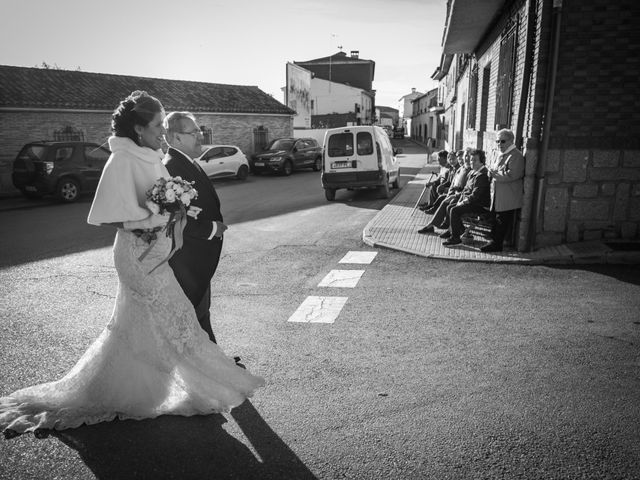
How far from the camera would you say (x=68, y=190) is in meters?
15.1

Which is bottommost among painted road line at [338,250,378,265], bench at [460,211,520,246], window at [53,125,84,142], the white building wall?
painted road line at [338,250,378,265]

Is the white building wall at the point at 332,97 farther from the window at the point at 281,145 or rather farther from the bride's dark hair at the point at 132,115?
the bride's dark hair at the point at 132,115

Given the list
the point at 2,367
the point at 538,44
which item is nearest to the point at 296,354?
the point at 2,367

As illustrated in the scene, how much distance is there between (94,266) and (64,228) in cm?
389

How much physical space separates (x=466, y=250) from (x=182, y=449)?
585cm

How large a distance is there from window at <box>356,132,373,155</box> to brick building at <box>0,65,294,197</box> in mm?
12028

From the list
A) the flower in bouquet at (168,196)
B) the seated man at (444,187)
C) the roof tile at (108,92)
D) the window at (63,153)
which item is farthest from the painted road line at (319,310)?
the roof tile at (108,92)

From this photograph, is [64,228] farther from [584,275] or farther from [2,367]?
[584,275]

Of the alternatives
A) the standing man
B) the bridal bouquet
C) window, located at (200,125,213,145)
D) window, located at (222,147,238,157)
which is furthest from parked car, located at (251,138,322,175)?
the bridal bouquet

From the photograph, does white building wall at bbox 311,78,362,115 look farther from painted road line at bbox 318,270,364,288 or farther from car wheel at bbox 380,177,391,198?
painted road line at bbox 318,270,364,288

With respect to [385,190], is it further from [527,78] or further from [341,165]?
[527,78]

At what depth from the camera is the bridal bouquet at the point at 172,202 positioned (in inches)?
119

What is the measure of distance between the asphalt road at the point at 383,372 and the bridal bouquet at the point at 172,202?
1.18 metres

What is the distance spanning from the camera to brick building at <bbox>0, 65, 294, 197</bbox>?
19094 millimetres
